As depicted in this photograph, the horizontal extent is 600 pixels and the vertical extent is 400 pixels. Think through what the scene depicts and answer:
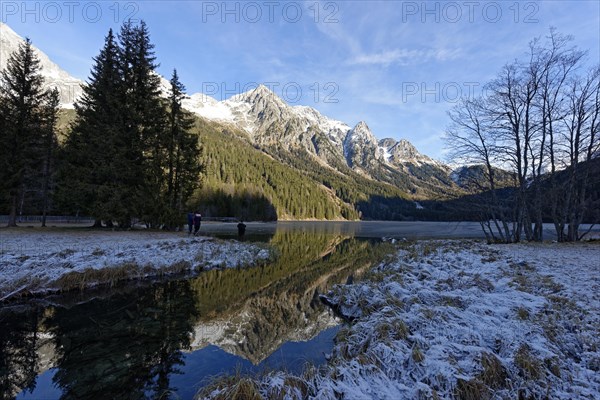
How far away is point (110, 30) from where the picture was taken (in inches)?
1066

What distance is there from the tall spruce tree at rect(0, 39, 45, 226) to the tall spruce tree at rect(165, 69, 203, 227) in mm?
10759

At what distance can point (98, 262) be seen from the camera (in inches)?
467

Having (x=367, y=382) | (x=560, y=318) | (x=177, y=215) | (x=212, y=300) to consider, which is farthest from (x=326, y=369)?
(x=177, y=215)

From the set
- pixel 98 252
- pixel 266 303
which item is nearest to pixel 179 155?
pixel 98 252

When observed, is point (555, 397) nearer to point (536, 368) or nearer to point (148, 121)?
point (536, 368)

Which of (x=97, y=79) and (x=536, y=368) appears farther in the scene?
(x=97, y=79)

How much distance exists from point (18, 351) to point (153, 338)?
2.51 meters

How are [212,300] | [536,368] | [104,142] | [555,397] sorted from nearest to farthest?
[555,397] → [536,368] → [212,300] → [104,142]

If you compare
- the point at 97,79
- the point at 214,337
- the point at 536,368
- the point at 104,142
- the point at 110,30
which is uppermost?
the point at 110,30

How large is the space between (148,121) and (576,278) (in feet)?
94.0

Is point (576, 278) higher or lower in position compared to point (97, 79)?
lower

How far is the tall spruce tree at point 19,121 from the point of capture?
2358cm

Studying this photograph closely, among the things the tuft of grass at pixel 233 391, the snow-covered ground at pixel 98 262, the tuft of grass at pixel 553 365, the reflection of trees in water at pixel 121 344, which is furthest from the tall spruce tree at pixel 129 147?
the tuft of grass at pixel 553 365

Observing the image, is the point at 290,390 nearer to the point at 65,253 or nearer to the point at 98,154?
the point at 65,253
